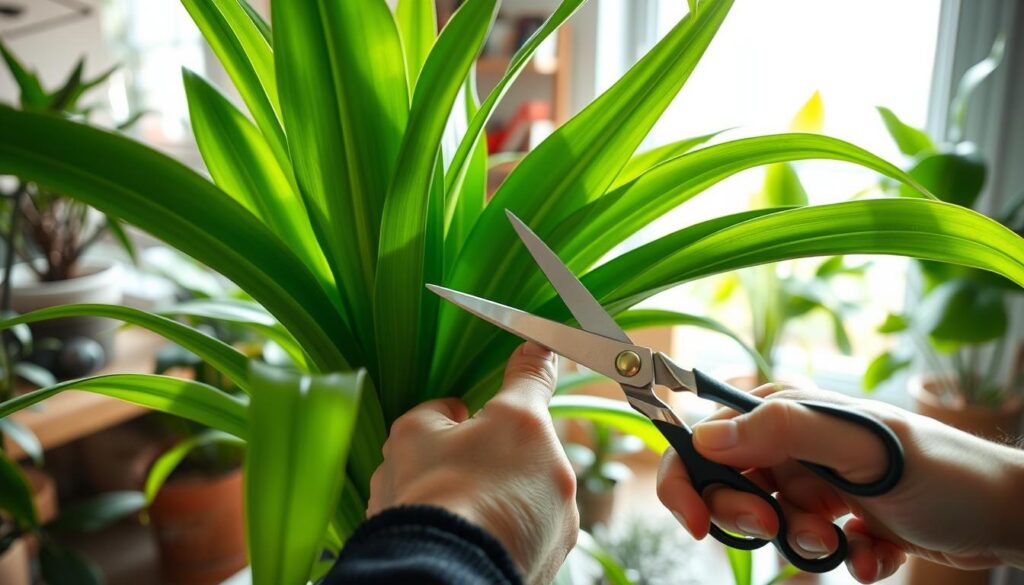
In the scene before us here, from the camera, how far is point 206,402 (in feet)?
1.85

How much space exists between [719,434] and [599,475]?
982 millimetres

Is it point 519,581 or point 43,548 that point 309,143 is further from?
point 43,548

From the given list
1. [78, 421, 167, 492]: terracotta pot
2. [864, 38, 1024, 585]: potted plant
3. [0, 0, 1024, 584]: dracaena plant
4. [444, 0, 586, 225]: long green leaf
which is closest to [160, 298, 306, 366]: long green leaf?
[0, 0, 1024, 584]: dracaena plant

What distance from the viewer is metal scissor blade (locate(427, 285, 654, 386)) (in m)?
0.50

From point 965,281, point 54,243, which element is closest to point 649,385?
point 965,281

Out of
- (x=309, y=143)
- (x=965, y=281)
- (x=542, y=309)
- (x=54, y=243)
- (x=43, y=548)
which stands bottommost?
(x=43, y=548)

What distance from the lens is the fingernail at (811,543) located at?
53 cm

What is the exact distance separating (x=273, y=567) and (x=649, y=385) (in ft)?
0.94

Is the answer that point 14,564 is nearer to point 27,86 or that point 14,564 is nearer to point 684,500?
point 27,86

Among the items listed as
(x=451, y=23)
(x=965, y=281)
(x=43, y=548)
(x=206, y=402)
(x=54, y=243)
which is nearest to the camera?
(x=451, y=23)

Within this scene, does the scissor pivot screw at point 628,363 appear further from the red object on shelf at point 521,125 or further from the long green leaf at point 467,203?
the red object on shelf at point 521,125

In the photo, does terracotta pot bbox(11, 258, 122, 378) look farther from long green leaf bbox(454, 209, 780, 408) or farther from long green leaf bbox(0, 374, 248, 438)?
long green leaf bbox(454, 209, 780, 408)

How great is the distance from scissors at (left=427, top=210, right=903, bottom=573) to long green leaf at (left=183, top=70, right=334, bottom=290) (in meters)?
Result: 0.17

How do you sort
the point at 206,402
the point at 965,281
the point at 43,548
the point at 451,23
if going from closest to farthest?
the point at 451,23
the point at 206,402
the point at 43,548
the point at 965,281
